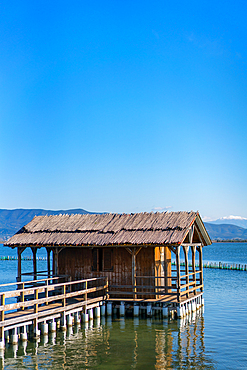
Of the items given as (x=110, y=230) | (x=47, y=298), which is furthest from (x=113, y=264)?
(x=47, y=298)

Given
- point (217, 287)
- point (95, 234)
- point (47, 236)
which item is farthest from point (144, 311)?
point (217, 287)

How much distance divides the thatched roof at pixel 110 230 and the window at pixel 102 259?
1.20 meters

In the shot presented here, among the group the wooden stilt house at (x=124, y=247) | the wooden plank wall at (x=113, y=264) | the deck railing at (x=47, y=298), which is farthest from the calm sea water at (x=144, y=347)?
the wooden plank wall at (x=113, y=264)

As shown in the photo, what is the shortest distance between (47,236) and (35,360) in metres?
10.1

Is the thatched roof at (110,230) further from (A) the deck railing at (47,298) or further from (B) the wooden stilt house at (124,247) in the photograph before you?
(A) the deck railing at (47,298)

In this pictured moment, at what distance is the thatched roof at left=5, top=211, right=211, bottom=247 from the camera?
2234 centimetres

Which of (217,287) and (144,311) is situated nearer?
(144,311)

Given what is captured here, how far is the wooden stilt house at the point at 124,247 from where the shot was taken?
22.4m

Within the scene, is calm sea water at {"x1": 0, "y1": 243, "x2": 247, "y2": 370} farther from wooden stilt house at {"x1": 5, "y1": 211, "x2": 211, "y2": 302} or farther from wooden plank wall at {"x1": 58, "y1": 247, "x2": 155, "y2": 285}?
wooden plank wall at {"x1": 58, "y1": 247, "x2": 155, "y2": 285}

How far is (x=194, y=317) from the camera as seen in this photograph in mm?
23312

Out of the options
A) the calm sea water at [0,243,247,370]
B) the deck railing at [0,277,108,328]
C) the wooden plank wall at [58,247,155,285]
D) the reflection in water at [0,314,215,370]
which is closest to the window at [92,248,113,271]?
the wooden plank wall at [58,247,155,285]

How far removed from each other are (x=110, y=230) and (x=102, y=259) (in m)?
1.92

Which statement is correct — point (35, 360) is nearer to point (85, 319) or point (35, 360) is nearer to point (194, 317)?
point (85, 319)

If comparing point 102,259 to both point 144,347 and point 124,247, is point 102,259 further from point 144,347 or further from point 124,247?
point 144,347
